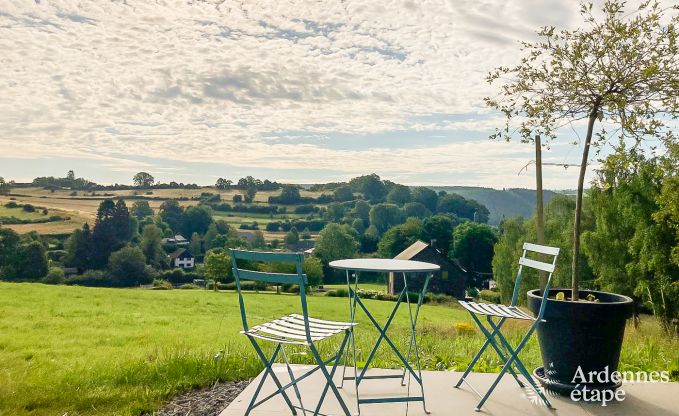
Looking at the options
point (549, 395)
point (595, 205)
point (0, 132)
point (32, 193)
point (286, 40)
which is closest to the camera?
point (549, 395)

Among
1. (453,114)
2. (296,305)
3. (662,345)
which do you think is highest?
(453,114)

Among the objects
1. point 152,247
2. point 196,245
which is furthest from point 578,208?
point 152,247

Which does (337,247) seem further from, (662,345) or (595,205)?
(662,345)

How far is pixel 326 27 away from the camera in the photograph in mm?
8305

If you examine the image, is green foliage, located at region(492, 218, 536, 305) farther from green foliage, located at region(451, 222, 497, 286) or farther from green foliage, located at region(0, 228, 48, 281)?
green foliage, located at region(0, 228, 48, 281)

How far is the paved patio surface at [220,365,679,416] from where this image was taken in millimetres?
3506

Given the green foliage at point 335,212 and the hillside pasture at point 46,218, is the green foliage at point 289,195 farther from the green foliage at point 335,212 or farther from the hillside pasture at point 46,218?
the hillside pasture at point 46,218

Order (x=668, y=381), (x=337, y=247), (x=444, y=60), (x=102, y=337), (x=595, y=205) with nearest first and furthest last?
1. (x=668, y=381)
2. (x=444, y=60)
3. (x=102, y=337)
4. (x=595, y=205)
5. (x=337, y=247)

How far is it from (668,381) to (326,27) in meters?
6.31

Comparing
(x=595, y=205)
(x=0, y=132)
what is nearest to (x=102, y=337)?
(x=0, y=132)

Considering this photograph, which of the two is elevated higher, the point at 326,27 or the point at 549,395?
the point at 326,27

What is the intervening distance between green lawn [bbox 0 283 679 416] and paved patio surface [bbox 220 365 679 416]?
690 millimetres


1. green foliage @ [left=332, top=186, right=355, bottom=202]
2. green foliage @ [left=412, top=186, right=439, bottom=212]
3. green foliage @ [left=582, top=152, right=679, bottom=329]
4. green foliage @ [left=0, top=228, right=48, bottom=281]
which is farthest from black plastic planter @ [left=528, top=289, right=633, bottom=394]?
green foliage @ [left=332, top=186, right=355, bottom=202]

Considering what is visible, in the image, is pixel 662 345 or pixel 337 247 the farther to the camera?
pixel 337 247
